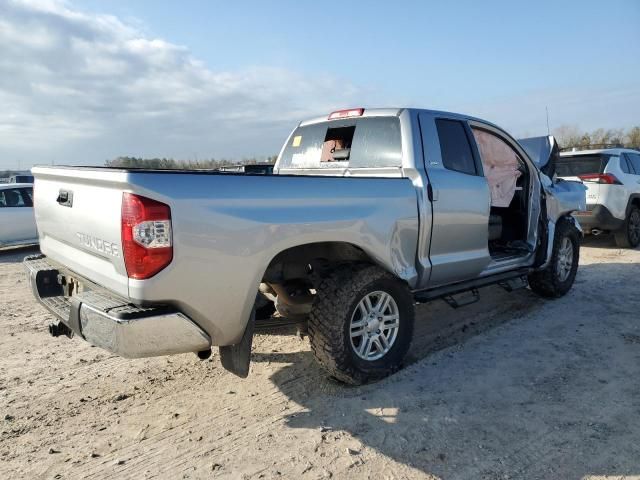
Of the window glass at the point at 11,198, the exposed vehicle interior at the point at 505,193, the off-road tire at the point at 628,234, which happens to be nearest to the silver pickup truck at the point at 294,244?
the exposed vehicle interior at the point at 505,193

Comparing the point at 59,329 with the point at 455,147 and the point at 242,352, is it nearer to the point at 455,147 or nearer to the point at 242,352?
the point at 242,352

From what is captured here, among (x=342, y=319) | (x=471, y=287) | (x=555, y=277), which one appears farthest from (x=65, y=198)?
(x=555, y=277)

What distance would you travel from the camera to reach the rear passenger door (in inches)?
163

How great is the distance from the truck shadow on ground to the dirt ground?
12 mm

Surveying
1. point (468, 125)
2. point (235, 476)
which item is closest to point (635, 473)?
point (235, 476)

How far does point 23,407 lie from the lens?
3523 mm

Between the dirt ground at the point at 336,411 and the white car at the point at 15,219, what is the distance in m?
6.78

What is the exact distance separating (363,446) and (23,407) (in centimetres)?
239

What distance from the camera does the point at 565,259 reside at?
6184 mm

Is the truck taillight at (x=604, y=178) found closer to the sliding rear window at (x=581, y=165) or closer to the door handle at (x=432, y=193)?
the sliding rear window at (x=581, y=165)

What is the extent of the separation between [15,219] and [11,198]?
53cm

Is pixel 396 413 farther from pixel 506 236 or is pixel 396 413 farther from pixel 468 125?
pixel 506 236

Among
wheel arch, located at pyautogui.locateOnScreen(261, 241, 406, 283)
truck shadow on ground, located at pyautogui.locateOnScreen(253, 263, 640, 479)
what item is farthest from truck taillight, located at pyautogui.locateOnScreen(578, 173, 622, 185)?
wheel arch, located at pyautogui.locateOnScreen(261, 241, 406, 283)

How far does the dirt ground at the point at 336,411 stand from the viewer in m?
2.80
